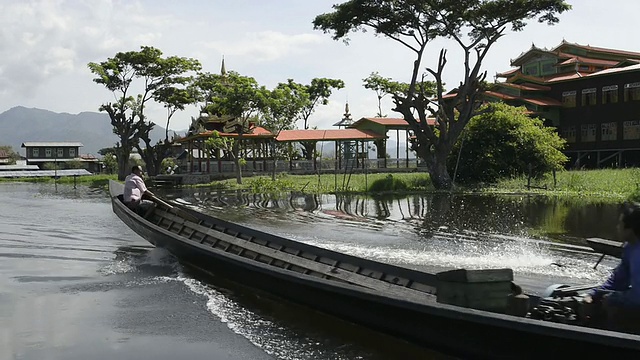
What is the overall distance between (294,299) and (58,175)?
6144cm

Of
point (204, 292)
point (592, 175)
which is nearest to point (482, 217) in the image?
point (204, 292)

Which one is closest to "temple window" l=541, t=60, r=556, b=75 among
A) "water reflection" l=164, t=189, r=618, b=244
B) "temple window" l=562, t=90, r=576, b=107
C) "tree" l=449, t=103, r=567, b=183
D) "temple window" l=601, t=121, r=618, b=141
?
"temple window" l=562, t=90, r=576, b=107

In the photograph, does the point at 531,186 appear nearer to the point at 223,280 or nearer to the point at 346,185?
the point at 346,185

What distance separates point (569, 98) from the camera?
141 feet

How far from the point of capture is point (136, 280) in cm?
1116

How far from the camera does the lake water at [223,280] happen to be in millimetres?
7441

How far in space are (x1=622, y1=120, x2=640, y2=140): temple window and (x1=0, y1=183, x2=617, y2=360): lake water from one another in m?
19.4

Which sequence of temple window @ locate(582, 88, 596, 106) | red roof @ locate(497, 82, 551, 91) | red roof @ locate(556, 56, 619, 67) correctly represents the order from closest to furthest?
temple window @ locate(582, 88, 596, 106) < red roof @ locate(497, 82, 551, 91) < red roof @ locate(556, 56, 619, 67)

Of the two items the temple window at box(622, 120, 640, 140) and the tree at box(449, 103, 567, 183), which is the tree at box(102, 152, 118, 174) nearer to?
the tree at box(449, 103, 567, 183)

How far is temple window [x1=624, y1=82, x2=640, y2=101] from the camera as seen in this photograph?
38.7m

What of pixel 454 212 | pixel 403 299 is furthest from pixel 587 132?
pixel 403 299

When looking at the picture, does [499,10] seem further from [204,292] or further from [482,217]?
[204,292]

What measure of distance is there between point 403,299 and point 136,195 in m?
11.1

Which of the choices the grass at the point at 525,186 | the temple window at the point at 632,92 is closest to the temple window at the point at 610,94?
the temple window at the point at 632,92
